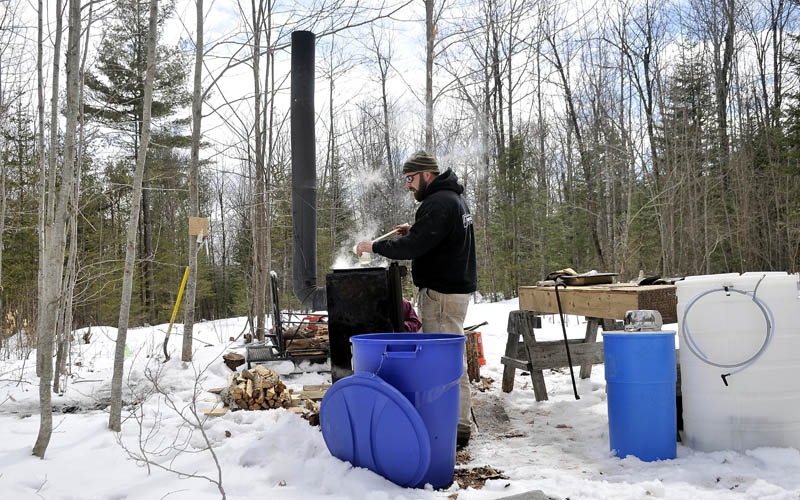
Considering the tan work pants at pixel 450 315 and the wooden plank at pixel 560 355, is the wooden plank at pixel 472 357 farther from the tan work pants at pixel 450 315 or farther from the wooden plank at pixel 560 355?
the tan work pants at pixel 450 315

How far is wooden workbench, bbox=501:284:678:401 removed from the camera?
3.55 metres

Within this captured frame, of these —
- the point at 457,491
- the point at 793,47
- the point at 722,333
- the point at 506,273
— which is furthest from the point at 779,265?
the point at 457,491

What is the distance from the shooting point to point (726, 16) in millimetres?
19047

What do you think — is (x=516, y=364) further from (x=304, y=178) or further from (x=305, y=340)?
(x=304, y=178)

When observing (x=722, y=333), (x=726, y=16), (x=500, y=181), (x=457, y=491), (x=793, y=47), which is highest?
(x=726, y=16)

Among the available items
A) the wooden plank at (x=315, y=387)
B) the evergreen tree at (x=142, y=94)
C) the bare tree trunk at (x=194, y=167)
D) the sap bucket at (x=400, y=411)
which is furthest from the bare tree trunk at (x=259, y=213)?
the evergreen tree at (x=142, y=94)

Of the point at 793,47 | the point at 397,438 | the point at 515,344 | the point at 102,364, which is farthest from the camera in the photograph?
the point at 793,47

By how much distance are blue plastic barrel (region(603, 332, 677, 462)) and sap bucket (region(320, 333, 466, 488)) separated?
3.43 ft

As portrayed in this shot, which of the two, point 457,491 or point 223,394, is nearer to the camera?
point 457,491

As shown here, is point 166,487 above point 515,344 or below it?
below

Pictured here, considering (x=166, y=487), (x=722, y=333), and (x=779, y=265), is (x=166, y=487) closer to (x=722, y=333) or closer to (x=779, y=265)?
(x=722, y=333)

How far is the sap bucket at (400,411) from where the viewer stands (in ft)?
8.58

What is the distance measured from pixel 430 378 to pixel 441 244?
1.19 meters

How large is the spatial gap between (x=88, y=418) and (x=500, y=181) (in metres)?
17.2
